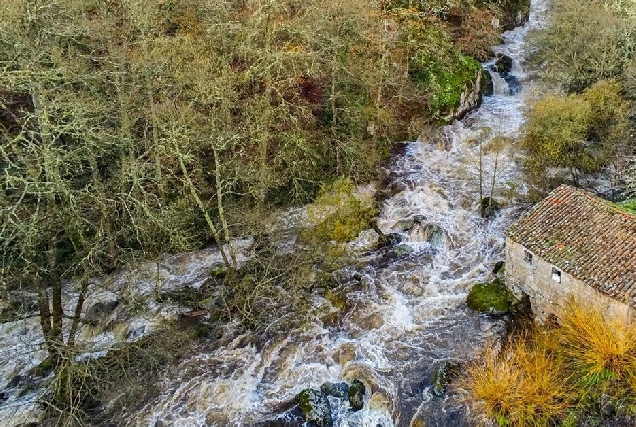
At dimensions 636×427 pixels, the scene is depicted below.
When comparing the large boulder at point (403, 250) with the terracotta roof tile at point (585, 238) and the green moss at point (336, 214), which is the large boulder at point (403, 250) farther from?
the terracotta roof tile at point (585, 238)

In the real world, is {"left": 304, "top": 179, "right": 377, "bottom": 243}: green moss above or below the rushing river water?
above

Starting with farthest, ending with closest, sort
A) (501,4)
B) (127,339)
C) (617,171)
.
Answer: (501,4)
(617,171)
(127,339)

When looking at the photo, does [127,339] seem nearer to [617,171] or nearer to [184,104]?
[184,104]

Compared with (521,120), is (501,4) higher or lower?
higher

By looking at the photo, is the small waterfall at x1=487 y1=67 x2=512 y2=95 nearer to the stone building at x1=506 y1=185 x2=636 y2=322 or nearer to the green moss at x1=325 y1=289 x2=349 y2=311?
the stone building at x1=506 y1=185 x2=636 y2=322

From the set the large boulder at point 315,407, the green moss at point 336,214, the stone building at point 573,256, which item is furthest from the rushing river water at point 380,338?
the stone building at point 573,256

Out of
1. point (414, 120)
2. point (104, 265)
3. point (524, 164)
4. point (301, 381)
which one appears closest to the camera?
point (301, 381)

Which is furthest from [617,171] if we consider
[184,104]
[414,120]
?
[184,104]

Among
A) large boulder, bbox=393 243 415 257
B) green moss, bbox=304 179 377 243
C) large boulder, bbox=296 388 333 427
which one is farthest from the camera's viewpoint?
large boulder, bbox=393 243 415 257

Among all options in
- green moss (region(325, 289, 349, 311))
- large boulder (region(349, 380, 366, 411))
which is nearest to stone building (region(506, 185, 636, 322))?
green moss (region(325, 289, 349, 311))

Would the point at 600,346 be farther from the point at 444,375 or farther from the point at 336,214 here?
the point at 336,214
